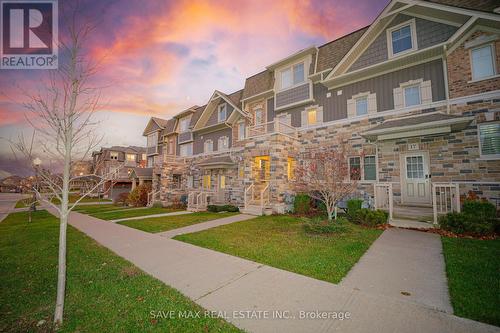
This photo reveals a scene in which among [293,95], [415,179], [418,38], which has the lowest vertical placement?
[415,179]

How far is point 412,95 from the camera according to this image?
11383mm

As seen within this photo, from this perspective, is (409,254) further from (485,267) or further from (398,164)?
(398,164)

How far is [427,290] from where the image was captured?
3725 millimetres

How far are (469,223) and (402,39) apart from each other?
10.2 meters

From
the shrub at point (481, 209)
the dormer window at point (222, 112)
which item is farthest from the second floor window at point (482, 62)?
the dormer window at point (222, 112)

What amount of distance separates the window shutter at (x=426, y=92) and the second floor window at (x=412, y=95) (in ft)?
0.81

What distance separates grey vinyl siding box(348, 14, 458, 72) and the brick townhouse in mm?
53

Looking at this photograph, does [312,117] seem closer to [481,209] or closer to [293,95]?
[293,95]

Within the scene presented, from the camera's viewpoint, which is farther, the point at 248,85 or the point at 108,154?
the point at 108,154

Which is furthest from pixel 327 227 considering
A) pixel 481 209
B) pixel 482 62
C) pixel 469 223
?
pixel 482 62

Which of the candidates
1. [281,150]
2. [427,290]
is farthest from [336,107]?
[427,290]

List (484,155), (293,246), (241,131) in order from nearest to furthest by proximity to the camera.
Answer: (293,246), (484,155), (241,131)

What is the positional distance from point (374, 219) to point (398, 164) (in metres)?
4.22

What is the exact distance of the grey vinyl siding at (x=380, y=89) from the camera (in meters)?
10.7
